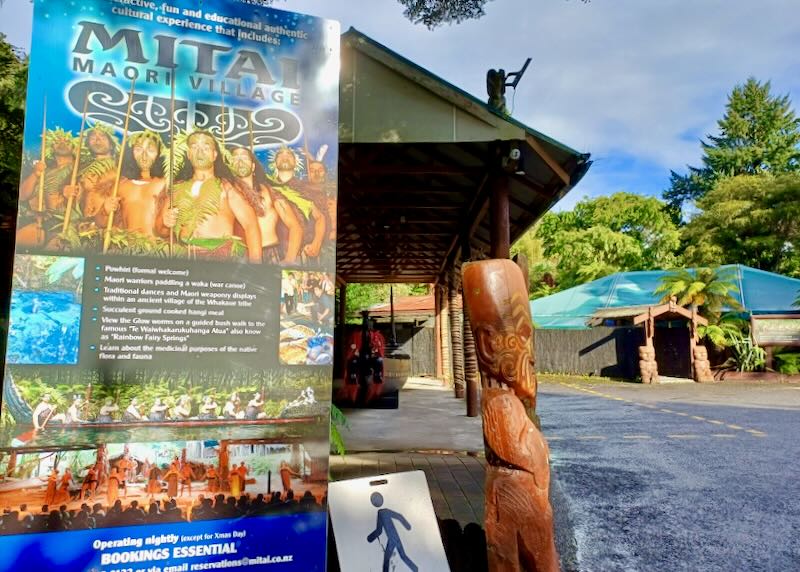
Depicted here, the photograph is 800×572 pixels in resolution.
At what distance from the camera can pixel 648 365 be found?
17.2 m

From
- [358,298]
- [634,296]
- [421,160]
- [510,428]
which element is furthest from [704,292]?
[510,428]

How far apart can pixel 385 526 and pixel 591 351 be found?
19.3 metres

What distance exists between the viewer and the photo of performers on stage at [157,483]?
210 centimetres

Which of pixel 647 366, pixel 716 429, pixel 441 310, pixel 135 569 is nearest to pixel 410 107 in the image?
pixel 135 569

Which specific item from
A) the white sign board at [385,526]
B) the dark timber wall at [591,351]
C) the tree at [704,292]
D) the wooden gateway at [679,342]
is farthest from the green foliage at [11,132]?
the dark timber wall at [591,351]

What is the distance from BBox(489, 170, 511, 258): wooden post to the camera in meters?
5.45

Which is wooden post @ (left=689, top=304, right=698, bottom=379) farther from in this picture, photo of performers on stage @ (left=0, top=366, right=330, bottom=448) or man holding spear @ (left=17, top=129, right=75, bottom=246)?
man holding spear @ (left=17, top=129, right=75, bottom=246)

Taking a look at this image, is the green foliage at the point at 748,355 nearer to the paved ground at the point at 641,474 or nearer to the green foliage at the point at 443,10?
the paved ground at the point at 641,474

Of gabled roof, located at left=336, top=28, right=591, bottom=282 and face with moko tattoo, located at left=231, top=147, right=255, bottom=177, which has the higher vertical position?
gabled roof, located at left=336, top=28, right=591, bottom=282

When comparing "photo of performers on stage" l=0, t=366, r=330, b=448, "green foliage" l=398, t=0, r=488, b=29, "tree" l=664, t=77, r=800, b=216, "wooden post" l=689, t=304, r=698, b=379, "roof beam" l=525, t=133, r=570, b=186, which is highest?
"tree" l=664, t=77, r=800, b=216

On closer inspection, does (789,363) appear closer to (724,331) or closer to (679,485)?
(724,331)

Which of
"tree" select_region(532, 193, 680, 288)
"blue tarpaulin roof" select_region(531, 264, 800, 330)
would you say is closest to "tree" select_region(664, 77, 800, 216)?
"tree" select_region(532, 193, 680, 288)

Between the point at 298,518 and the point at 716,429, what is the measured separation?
329 inches

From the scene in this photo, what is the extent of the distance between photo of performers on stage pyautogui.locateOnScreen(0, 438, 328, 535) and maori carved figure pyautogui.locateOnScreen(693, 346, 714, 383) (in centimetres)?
1788
